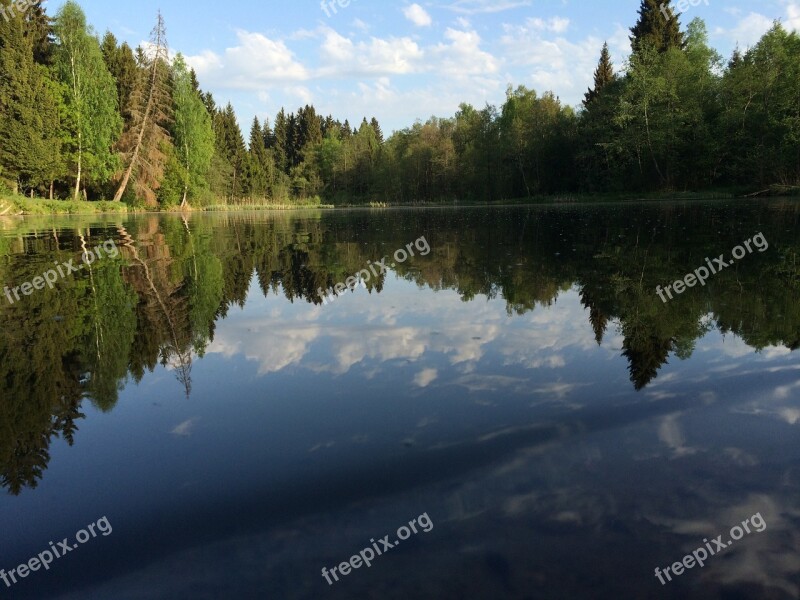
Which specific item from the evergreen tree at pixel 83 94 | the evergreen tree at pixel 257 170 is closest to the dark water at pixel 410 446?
the evergreen tree at pixel 83 94

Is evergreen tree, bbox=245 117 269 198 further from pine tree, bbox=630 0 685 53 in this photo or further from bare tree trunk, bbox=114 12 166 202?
pine tree, bbox=630 0 685 53

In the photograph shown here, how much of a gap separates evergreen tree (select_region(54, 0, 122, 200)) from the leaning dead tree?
5.38 ft

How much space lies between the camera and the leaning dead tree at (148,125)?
46.5 m

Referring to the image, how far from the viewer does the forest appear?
42.2 meters

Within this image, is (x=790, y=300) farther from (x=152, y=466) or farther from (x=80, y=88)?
(x=80, y=88)

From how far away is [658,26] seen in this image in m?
54.9

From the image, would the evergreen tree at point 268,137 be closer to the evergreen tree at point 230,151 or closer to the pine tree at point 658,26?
the evergreen tree at point 230,151

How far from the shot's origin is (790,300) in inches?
271

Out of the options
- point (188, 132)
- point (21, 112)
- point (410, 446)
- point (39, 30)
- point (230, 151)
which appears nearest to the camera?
point (410, 446)

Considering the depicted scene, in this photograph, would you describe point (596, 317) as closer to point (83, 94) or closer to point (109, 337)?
point (109, 337)

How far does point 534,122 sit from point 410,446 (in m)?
65.4

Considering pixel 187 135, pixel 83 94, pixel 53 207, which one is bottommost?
pixel 53 207

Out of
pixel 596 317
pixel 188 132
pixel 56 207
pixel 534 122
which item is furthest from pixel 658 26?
pixel 596 317

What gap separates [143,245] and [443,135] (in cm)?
6976
